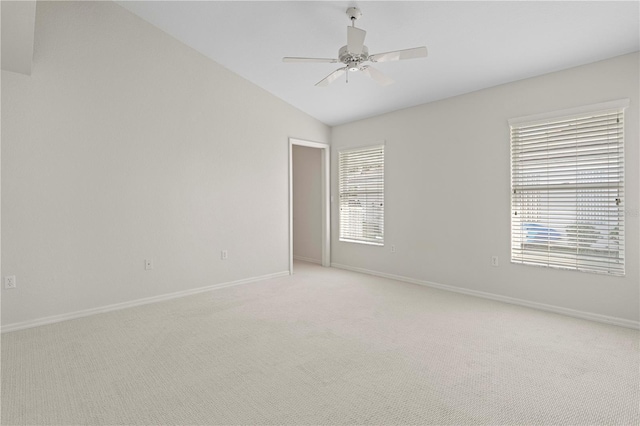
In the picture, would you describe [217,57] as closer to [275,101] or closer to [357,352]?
[275,101]

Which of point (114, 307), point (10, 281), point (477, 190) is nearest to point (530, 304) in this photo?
point (477, 190)

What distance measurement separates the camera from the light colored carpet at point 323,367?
1.97m

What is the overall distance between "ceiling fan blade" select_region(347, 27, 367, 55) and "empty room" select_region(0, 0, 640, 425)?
28 mm

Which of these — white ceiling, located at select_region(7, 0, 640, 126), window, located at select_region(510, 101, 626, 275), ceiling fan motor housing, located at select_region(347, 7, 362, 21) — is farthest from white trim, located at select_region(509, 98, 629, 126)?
ceiling fan motor housing, located at select_region(347, 7, 362, 21)

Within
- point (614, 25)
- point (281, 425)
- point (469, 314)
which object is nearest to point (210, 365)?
point (281, 425)

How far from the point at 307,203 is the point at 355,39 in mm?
4289

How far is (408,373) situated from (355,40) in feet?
8.19

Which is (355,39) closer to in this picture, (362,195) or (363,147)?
(363,147)

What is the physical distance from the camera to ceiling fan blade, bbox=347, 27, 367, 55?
2666 mm

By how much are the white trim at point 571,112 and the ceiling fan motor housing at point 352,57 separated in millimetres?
2020

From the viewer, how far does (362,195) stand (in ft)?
18.9

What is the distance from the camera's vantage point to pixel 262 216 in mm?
5207

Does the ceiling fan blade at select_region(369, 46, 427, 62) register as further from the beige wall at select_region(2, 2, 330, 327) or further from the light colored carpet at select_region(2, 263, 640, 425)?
the beige wall at select_region(2, 2, 330, 327)

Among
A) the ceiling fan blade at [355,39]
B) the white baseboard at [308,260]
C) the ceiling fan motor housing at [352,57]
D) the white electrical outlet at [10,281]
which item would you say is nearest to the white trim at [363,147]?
the white baseboard at [308,260]
